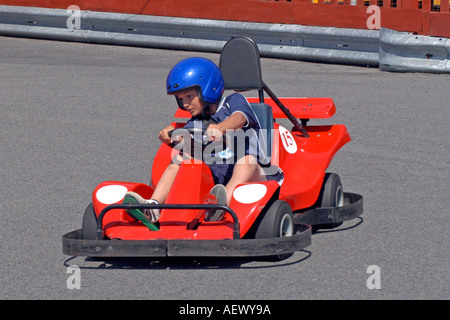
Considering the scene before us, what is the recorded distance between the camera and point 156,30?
556 inches

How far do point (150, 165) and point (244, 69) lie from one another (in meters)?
1.98

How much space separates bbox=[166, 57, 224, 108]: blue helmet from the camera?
214 inches

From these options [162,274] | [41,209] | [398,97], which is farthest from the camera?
[398,97]

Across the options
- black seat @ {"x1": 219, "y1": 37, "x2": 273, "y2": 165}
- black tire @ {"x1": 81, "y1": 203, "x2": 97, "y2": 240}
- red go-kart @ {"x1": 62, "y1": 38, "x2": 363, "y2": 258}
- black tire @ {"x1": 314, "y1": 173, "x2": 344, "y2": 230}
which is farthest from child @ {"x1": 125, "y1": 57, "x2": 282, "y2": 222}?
black tire @ {"x1": 314, "y1": 173, "x2": 344, "y2": 230}

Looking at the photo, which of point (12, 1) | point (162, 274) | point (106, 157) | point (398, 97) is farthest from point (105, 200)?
point (12, 1)

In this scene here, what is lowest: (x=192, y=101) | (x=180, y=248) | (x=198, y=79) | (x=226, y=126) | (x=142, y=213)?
(x=180, y=248)

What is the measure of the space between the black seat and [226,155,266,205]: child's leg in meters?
0.44

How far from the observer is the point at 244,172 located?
17.9ft

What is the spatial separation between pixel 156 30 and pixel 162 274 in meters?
9.54

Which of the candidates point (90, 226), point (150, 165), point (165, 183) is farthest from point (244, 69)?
point (150, 165)

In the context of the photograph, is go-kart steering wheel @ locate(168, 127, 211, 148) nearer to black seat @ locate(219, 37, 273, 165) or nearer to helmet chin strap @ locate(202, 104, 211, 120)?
helmet chin strap @ locate(202, 104, 211, 120)

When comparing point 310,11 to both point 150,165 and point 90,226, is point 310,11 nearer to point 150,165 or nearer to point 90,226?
point 150,165
